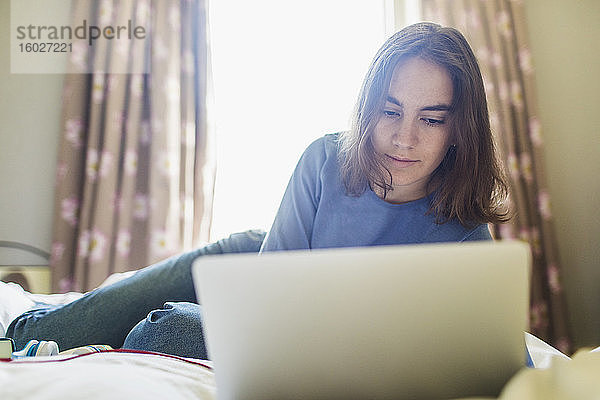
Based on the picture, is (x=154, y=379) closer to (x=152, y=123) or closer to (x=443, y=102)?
(x=443, y=102)

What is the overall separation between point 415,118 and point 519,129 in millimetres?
1940

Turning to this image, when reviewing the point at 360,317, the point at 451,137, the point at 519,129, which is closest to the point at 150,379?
the point at 360,317

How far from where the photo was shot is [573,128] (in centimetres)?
310

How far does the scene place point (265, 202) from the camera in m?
3.01

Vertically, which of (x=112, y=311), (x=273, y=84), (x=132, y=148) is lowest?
(x=112, y=311)

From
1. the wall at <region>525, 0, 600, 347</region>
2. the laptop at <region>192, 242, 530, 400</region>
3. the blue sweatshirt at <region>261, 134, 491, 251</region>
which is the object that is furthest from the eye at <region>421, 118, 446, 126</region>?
the wall at <region>525, 0, 600, 347</region>

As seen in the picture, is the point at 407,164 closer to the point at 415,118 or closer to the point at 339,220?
the point at 415,118

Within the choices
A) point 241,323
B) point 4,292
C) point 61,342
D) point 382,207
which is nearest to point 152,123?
point 4,292

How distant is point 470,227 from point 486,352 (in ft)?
2.47

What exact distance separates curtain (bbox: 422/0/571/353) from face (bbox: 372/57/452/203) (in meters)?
1.77

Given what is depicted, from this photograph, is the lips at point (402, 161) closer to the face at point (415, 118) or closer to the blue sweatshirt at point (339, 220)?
the face at point (415, 118)

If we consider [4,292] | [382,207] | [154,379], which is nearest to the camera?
[154,379]

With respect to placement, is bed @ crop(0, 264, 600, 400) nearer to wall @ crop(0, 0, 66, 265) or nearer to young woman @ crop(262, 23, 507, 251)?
young woman @ crop(262, 23, 507, 251)

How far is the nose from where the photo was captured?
48.1 inches
